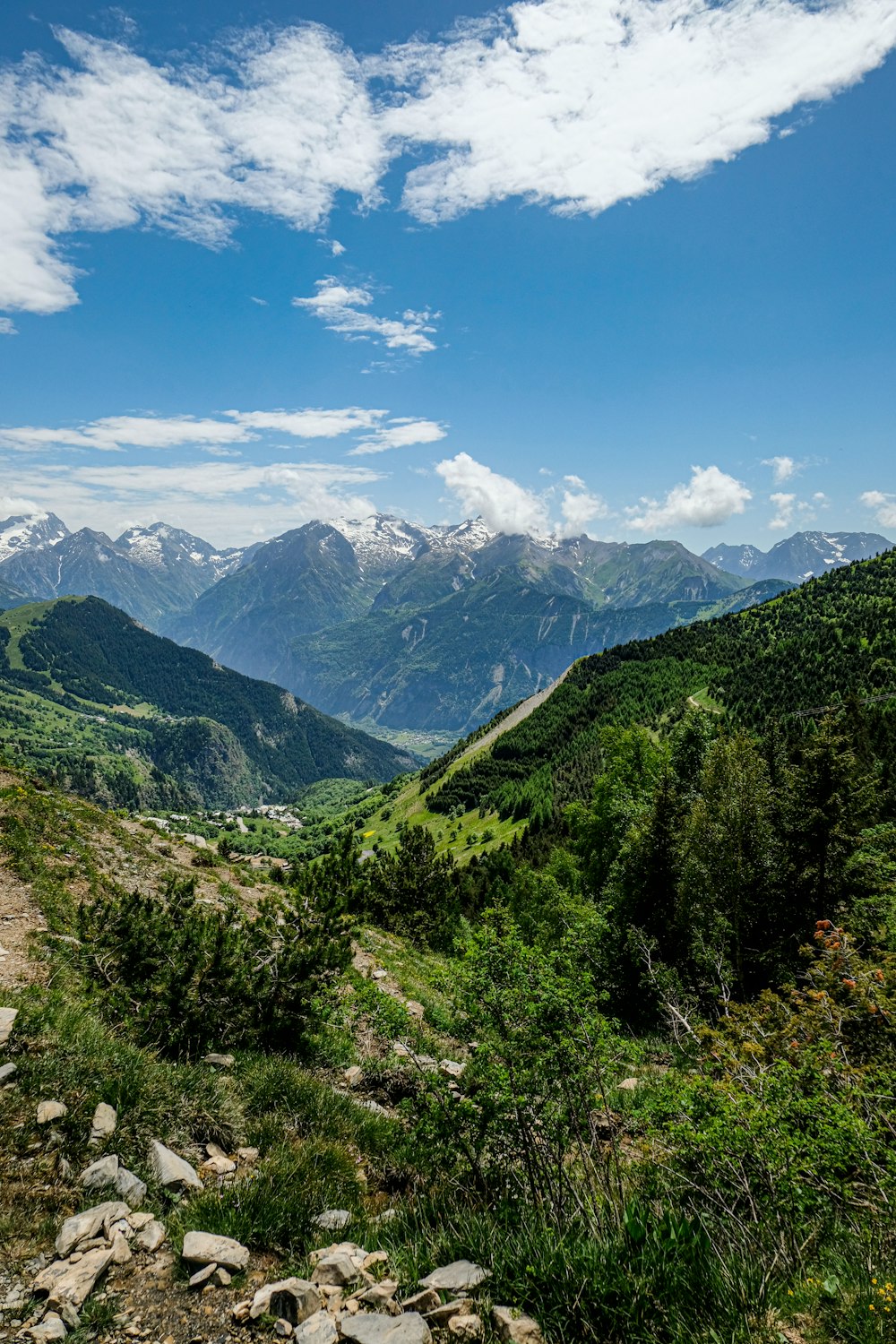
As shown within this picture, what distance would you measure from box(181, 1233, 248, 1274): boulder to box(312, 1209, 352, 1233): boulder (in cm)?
123

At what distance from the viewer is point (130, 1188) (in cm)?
748

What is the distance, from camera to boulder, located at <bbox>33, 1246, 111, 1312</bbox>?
5855 millimetres

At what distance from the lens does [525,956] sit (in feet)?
35.9

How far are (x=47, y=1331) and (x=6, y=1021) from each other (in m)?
4.73

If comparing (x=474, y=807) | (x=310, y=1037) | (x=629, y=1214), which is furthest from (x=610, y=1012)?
(x=474, y=807)

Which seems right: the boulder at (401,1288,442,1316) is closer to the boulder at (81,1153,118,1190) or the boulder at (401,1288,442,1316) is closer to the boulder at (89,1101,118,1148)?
the boulder at (81,1153,118,1190)

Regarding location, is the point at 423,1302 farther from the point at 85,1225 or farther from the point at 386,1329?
the point at 85,1225

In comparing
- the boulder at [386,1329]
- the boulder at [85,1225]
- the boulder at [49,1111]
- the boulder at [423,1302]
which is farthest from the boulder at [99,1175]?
the boulder at [423,1302]

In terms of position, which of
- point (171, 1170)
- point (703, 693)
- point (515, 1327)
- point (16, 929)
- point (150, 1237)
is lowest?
point (16, 929)

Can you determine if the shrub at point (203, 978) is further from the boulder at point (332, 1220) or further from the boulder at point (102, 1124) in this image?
the boulder at point (332, 1220)

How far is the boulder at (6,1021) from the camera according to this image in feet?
28.5

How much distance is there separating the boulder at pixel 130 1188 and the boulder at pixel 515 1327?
14.8 ft

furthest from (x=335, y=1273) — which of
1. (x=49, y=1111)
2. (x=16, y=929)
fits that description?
(x=16, y=929)

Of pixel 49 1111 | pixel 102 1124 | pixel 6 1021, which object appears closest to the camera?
pixel 49 1111
